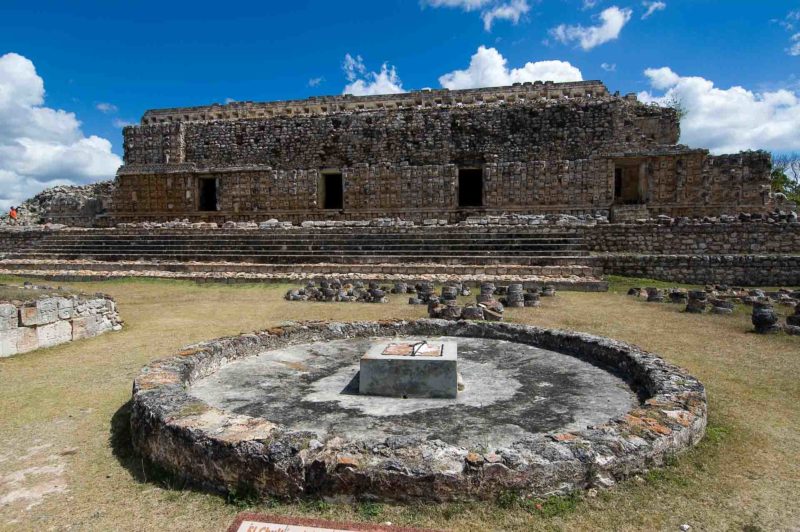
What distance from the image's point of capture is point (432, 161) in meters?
24.9

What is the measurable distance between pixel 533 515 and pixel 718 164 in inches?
877

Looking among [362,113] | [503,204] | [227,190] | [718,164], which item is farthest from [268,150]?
[718,164]

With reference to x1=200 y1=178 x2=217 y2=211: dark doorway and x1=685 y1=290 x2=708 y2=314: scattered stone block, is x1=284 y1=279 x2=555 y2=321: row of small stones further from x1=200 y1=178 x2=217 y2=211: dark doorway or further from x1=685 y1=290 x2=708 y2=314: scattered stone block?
x1=200 y1=178 x2=217 y2=211: dark doorway

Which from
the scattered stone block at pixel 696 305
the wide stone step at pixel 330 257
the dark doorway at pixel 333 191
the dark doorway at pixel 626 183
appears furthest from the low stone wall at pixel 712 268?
the dark doorway at pixel 333 191

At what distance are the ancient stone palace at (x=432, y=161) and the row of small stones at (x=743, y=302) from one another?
8735 mm

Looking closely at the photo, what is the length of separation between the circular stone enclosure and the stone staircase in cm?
950

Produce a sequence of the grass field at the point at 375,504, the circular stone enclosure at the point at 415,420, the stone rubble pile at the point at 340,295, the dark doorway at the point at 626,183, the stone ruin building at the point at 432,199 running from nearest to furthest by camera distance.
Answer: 1. the grass field at the point at 375,504
2. the circular stone enclosure at the point at 415,420
3. the stone rubble pile at the point at 340,295
4. the stone ruin building at the point at 432,199
5. the dark doorway at the point at 626,183

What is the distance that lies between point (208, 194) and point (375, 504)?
27.1 metres

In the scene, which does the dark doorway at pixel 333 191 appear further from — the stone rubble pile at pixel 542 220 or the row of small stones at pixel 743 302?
the row of small stones at pixel 743 302

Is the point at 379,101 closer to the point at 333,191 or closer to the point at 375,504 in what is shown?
the point at 333,191

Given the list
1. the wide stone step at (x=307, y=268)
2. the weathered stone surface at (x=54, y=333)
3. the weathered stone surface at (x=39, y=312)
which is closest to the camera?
the weathered stone surface at (x=39, y=312)

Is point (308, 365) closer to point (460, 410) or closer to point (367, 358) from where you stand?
point (367, 358)

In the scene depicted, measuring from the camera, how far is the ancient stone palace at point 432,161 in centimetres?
2148

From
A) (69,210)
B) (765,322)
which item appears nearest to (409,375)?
(765,322)
